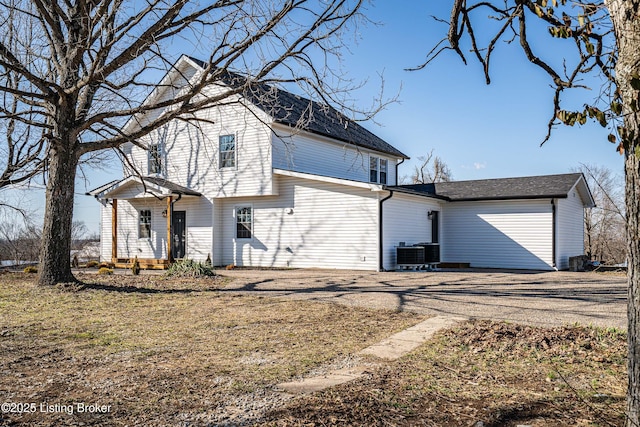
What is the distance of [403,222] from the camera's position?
59.1 ft

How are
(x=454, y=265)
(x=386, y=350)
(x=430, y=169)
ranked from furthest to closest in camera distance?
1. (x=430, y=169)
2. (x=454, y=265)
3. (x=386, y=350)

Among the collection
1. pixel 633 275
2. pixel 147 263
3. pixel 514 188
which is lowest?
pixel 147 263

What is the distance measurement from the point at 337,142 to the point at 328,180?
4329 millimetres

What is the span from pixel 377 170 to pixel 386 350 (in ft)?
60.0

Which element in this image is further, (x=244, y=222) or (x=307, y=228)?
(x=244, y=222)

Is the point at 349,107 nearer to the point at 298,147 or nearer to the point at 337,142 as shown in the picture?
the point at 298,147

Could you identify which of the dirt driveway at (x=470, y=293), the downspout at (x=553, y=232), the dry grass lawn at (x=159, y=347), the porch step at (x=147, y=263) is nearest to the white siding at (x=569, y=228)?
the downspout at (x=553, y=232)

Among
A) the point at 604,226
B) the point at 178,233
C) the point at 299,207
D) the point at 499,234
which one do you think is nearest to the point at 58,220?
the point at 299,207

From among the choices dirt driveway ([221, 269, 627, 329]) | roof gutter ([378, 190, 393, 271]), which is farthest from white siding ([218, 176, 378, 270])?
dirt driveway ([221, 269, 627, 329])

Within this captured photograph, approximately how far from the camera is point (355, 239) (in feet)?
56.7

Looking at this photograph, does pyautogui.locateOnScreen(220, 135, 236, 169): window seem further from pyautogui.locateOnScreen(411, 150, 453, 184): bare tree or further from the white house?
pyautogui.locateOnScreen(411, 150, 453, 184): bare tree

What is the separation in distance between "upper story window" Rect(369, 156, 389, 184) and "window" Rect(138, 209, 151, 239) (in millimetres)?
10271

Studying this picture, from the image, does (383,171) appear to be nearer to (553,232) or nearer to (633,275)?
(553,232)

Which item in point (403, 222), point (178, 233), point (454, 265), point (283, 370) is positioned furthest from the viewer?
point (178, 233)
